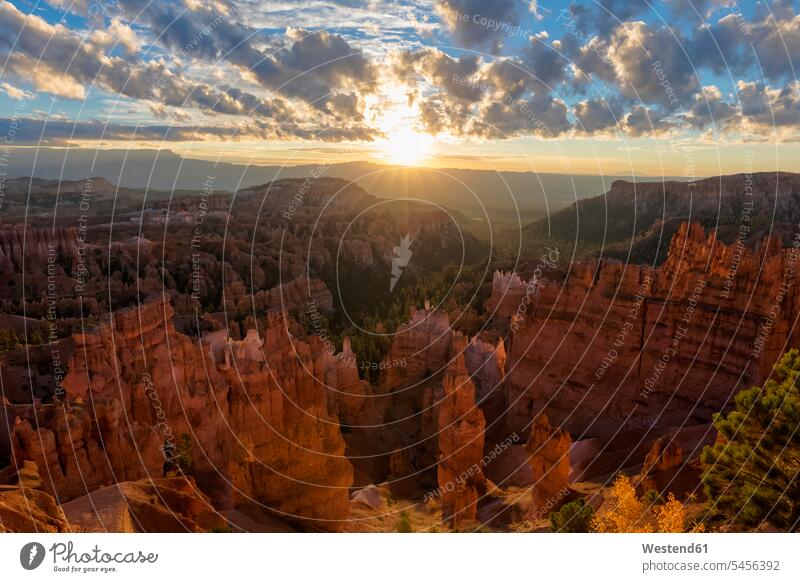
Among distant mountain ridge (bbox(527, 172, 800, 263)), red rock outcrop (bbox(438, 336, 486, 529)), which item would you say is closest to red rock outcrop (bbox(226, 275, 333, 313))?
red rock outcrop (bbox(438, 336, 486, 529))

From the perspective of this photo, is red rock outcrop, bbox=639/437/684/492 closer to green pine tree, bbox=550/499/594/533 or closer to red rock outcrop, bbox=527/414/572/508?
green pine tree, bbox=550/499/594/533

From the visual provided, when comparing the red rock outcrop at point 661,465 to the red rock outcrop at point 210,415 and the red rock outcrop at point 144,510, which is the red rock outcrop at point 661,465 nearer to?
the red rock outcrop at point 210,415

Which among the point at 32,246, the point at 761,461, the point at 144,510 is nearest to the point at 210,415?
the point at 144,510

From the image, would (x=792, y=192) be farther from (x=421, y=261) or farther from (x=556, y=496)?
(x=556, y=496)

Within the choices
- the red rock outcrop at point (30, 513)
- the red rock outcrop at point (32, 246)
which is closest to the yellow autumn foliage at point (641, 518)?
the red rock outcrop at point (30, 513)
